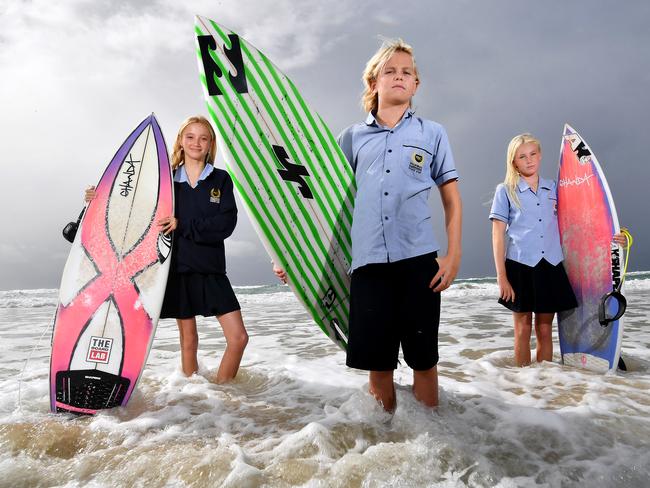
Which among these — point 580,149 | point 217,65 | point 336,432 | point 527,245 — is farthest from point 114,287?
point 580,149

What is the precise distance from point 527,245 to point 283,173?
6.56 ft

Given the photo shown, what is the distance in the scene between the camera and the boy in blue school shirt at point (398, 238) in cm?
207

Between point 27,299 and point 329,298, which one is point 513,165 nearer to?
point 329,298

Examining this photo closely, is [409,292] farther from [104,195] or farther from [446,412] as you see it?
[104,195]

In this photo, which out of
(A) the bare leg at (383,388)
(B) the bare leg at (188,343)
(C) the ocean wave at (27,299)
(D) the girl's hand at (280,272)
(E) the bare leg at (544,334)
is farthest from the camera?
(C) the ocean wave at (27,299)

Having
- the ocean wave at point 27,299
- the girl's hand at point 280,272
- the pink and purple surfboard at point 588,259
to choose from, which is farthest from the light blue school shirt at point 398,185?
the ocean wave at point 27,299

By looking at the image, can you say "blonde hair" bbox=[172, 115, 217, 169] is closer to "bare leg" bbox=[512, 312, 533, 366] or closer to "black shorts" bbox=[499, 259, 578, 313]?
"black shorts" bbox=[499, 259, 578, 313]

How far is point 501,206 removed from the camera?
347 centimetres

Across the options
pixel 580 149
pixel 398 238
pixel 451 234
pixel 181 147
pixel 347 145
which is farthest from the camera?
pixel 580 149

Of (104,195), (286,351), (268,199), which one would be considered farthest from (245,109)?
(286,351)

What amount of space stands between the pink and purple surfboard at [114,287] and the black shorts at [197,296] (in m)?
0.09

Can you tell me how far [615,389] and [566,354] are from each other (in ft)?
2.38

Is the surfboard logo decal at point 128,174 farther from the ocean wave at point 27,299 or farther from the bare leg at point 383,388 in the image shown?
the ocean wave at point 27,299

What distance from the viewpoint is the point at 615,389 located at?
9.62ft
